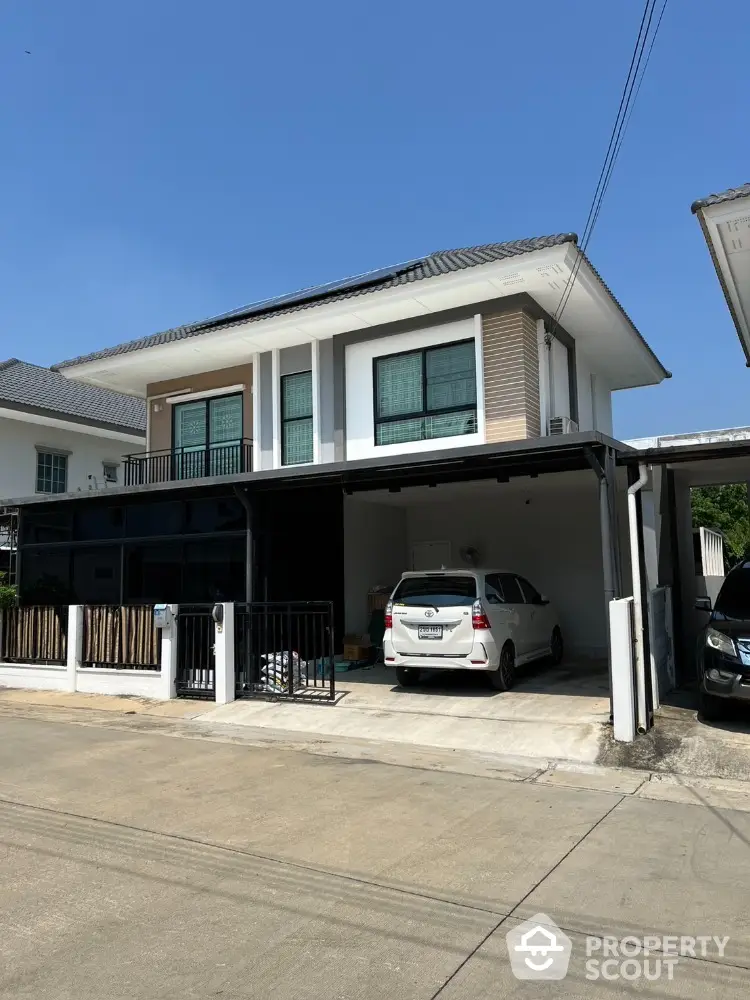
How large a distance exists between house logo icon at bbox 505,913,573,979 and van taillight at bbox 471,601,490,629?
20.5 ft

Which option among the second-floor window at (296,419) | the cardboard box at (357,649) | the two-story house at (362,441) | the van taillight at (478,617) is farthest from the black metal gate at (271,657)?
the second-floor window at (296,419)

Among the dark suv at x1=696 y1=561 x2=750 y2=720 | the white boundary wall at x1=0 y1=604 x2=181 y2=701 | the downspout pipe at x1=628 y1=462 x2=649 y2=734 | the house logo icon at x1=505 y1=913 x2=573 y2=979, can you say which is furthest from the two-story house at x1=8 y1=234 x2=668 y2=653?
the house logo icon at x1=505 y1=913 x2=573 y2=979

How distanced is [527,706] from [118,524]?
26.6 feet

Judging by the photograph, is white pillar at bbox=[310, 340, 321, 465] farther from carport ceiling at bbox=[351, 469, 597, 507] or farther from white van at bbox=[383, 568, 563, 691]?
white van at bbox=[383, 568, 563, 691]

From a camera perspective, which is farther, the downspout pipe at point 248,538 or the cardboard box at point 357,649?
the cardboard box at point 357,649

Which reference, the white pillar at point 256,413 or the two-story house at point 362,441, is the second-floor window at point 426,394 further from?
the white pillar at point 256,413

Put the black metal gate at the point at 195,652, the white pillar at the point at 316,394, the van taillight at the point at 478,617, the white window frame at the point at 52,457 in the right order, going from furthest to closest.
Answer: the white window frame at the point at 52,457, the white pillar at the point at 316,394, the black metal gate at the point at 195,652, the van taillight at the point at 478,617

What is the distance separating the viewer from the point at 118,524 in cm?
1399

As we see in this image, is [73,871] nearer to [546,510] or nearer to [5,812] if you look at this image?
A: [5,812]

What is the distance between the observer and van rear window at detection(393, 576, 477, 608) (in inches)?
412

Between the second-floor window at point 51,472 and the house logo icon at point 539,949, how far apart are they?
21.7m

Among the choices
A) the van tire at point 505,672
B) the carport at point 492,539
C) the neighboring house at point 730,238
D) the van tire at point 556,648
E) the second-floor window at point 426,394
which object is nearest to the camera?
the neighboring house at point 730,238

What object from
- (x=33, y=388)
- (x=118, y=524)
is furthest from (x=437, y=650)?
(x=33, y=388)

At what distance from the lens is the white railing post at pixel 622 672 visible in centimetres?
805
